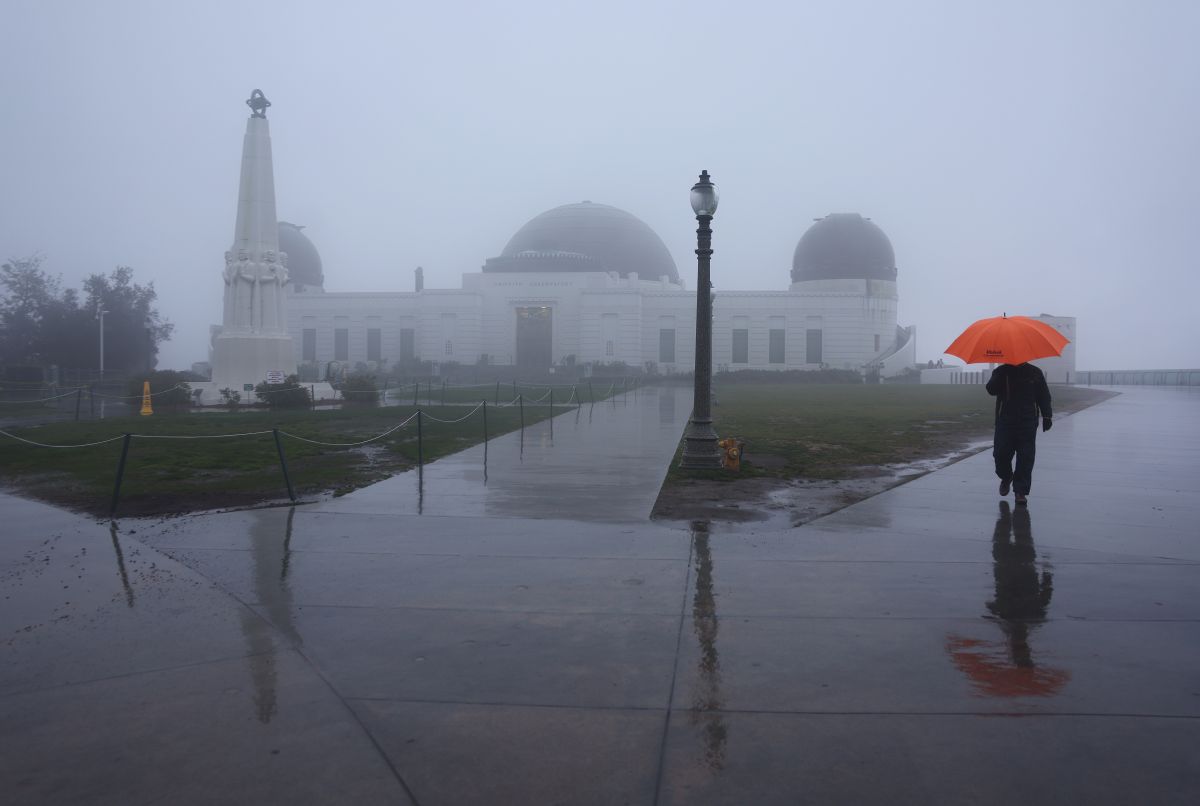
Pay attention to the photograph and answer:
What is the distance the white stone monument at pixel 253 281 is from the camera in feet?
109

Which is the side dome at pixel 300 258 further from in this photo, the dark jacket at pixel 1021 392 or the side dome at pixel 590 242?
the dark jacket at pixel 1021 392

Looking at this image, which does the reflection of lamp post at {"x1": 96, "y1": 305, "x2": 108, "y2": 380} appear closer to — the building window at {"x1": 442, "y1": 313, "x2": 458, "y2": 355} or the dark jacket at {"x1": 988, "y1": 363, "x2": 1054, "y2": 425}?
the building window at {"x1": 442, "y1": 313, "x2": 458, "y2": 355}

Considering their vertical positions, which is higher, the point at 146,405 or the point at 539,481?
the point at 146,405

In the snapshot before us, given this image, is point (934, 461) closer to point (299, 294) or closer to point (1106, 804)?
point (1106, 804)

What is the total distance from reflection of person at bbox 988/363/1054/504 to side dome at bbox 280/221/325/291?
270ft

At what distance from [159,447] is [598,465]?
831 centimetres

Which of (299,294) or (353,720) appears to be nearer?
(353,720)

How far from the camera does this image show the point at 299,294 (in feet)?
269

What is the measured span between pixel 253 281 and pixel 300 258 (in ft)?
183

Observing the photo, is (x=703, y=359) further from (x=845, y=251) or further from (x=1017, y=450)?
(x=845, y=251)

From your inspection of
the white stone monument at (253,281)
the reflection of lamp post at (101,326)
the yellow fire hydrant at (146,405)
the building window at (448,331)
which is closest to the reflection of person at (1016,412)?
the yellow fire hydrant at (146,405)

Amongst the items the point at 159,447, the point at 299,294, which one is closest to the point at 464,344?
the point at 299,294

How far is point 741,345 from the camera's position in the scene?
7931 cm

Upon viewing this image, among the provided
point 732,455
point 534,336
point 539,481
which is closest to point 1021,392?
point 732,455
